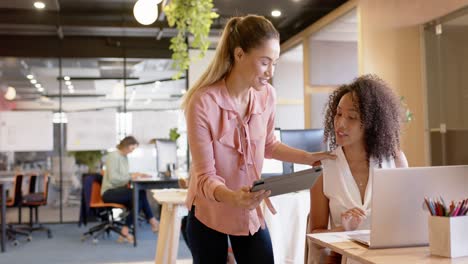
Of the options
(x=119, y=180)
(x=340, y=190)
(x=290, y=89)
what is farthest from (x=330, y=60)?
(x=340, y=190)

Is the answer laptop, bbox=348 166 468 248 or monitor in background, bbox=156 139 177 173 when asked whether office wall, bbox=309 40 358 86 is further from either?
laptop, bbox=348 166 468 248

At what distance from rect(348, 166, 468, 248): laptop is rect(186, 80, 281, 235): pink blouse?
0.47m

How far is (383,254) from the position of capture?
1.61 metres

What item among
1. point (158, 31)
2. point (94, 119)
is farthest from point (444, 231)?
point (94, 119)

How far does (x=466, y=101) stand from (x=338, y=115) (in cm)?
390

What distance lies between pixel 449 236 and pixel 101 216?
23.4 ft

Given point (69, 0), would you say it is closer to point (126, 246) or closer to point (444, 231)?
point (126, 246)

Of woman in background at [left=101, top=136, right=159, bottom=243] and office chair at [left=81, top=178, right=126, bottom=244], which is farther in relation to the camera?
office chair at [left=81, top=178, right=126, bottom=244]

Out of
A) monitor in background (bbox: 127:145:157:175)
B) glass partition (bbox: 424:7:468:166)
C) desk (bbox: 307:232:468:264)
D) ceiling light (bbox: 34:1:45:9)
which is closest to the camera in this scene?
desk (bbox: 307:232:468:264)

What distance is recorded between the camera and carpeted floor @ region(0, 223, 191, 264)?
6.10m

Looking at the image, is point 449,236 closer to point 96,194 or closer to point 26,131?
point 96,194

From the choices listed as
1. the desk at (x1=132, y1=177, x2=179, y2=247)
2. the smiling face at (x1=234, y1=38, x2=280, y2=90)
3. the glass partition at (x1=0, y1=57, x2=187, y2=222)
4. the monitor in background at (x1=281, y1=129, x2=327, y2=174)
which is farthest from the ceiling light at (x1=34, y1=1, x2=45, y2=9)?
the smiling face at (x1=234, y1=38, x2=280, y2=90)

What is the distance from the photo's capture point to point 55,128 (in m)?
9.62

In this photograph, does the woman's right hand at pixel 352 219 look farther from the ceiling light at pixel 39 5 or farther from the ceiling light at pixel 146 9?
Result: the ceiling light at pixel 39 5
